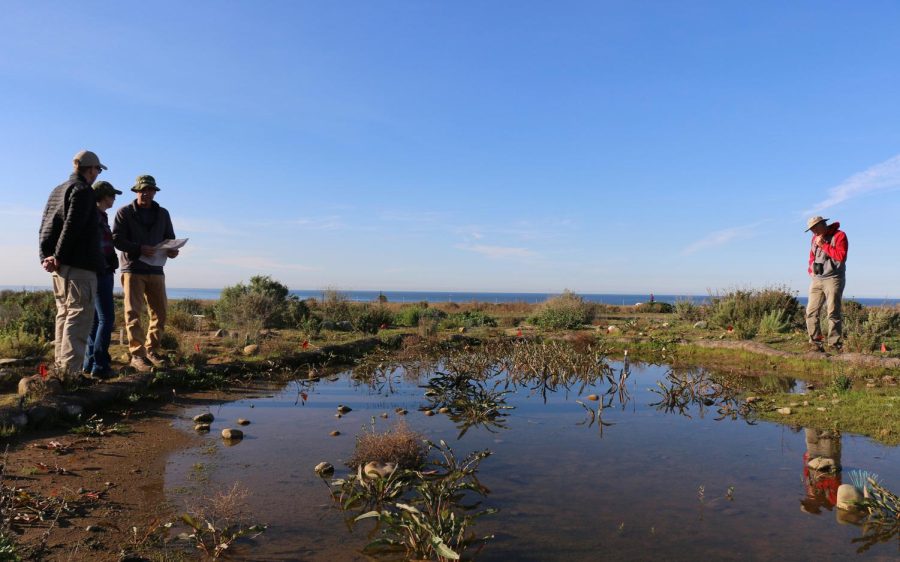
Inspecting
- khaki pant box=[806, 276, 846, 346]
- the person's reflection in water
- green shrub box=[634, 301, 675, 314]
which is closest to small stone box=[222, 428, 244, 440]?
the person's reflection in water

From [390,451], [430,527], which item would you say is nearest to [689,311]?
[390,451]

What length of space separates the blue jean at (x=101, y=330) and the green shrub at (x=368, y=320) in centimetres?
736

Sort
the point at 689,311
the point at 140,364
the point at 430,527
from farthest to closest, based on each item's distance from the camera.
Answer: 1. the point at 689,311
2. the point at 140,364
3. the point at 430,527

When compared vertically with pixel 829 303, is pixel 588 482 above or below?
below

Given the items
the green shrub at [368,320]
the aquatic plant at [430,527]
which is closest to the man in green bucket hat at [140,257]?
the aquatic plant at [430,527]

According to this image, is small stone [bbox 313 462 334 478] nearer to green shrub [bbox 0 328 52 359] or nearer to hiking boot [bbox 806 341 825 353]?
green shrub [bbox 0 328 52 359]

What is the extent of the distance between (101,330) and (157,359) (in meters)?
1.36

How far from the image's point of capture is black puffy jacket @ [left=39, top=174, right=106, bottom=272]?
17.8 feet

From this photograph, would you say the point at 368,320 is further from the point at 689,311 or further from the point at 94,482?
the point at 94,482

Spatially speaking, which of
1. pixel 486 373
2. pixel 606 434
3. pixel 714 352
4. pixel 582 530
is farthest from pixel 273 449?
pixel 714 352

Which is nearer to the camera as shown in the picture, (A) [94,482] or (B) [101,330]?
(A) [94,482]

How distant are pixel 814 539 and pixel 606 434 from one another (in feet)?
7.68

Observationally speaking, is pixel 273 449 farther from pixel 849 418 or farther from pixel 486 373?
pixel 849 418

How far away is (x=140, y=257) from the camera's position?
22.7 ft
